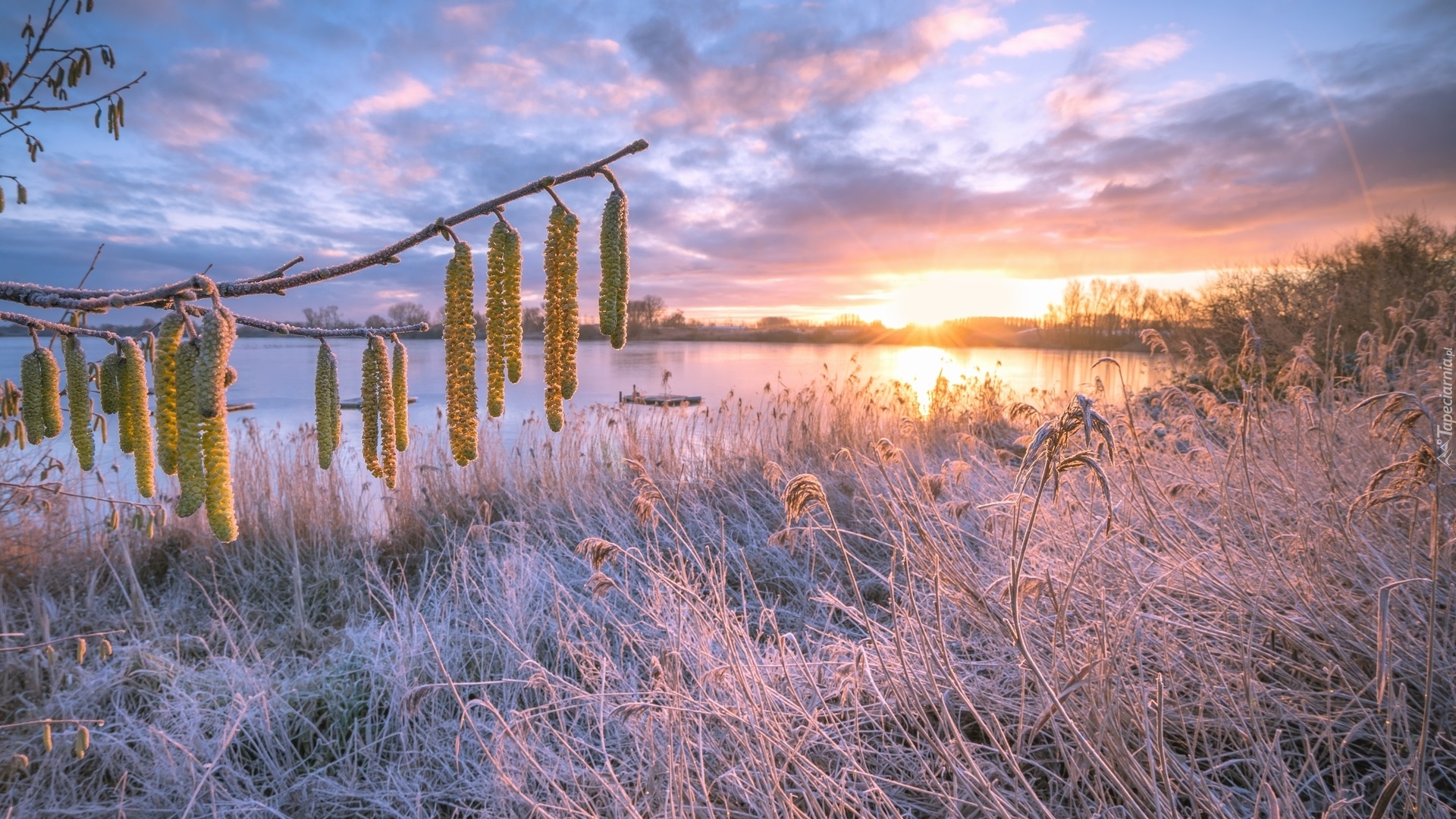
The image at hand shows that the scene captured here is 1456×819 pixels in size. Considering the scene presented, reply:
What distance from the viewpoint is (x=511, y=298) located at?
1168 mm

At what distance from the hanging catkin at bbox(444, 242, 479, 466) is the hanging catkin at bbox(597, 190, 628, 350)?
0.76 ft

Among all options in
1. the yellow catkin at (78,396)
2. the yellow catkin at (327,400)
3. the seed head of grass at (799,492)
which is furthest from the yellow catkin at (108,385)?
the seed head of grass at (799,492)

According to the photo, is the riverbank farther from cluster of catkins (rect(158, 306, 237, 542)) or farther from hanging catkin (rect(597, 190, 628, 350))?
cluster of catkins (rect(158, 306, 237, 542))

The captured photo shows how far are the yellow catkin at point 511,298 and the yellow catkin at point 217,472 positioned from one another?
0.41 meters

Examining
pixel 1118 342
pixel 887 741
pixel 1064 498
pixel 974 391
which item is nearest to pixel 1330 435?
pixel 1064 498

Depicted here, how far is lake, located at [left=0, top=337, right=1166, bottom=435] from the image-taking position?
48.9 feet

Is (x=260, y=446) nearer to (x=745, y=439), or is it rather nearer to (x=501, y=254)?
(x=745, y=439)

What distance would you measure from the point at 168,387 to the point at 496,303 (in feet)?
1.56

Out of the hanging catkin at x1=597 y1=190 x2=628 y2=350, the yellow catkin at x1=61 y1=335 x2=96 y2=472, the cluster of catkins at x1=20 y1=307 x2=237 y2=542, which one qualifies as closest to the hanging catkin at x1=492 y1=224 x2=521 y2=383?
the hanging catkin at x1=597 y1=190 x2=628 y2=350

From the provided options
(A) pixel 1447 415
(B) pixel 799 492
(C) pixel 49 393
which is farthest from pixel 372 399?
(A) pixel 1447 415

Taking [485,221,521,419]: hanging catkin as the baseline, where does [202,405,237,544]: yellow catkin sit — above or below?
below

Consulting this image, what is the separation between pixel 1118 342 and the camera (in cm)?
3538

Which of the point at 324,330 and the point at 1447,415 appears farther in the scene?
the point at 1447,415

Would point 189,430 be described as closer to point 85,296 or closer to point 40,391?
point 85,296
